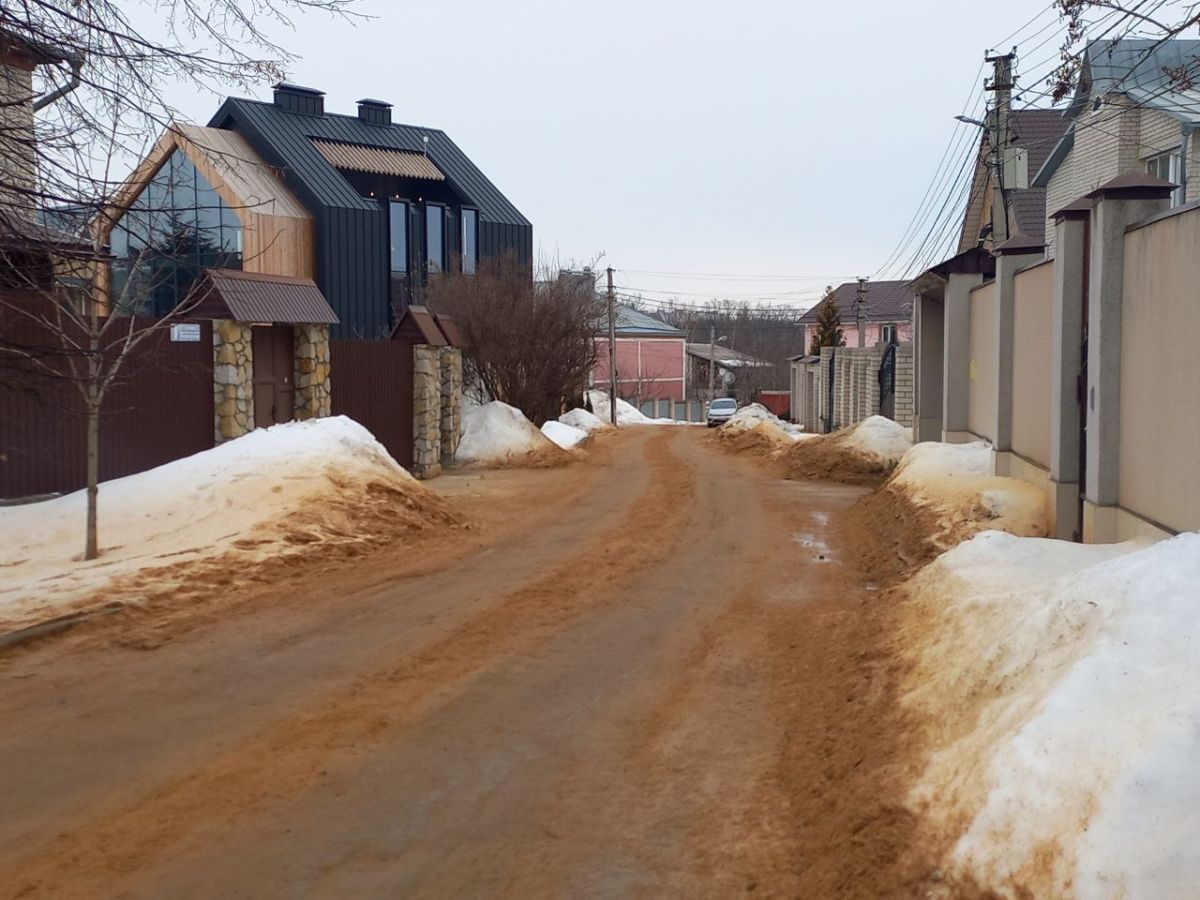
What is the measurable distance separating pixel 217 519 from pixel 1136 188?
8.83m

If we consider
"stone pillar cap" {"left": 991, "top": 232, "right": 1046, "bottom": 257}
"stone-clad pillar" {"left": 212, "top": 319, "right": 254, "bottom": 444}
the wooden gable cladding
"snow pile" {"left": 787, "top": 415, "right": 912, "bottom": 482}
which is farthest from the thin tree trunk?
the wooden gable cladding

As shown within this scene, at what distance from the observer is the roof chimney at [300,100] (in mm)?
38656

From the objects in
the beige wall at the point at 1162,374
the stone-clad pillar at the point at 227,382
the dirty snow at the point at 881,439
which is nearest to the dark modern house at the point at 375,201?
the dirty snow at the point at 881,439

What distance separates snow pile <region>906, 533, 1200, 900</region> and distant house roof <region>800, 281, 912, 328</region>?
236 ft

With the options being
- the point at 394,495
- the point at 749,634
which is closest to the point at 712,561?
the point at 749,634

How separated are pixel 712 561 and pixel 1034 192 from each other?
25.1 m

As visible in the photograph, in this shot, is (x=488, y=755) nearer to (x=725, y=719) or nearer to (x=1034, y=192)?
(x=725, y=719)

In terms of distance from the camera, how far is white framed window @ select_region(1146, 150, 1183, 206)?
69.6 ft

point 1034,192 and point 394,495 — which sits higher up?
point 1034,192

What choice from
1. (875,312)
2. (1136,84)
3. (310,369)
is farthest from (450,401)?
(875,312)

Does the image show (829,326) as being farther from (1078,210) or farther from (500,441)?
(1078,210)

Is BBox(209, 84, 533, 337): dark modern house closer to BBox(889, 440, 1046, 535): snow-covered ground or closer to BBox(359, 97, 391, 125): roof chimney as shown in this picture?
BBox(359, 97, 391, 125): roof chimney

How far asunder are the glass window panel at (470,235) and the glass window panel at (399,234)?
254 cm

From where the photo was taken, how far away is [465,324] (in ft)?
94.6
